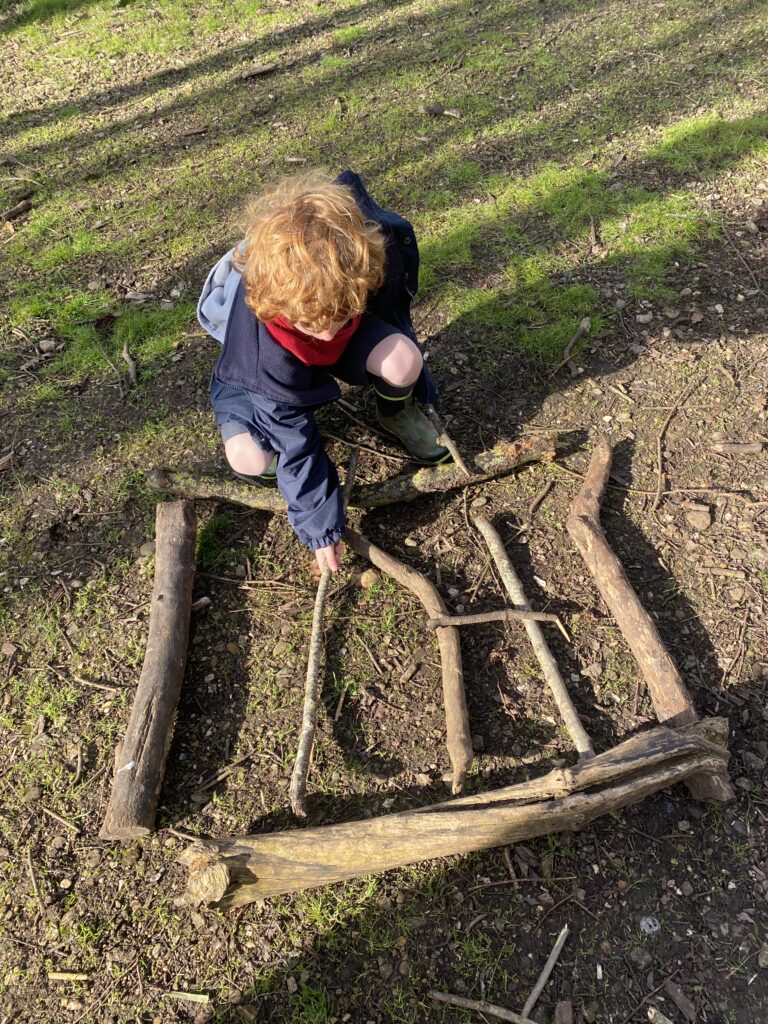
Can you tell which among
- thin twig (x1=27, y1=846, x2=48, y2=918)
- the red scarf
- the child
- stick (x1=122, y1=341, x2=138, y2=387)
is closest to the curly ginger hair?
the child

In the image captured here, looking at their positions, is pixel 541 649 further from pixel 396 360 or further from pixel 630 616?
pixel 396 360

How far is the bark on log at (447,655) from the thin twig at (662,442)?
1282 millimetres

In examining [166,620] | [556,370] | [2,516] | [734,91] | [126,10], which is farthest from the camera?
[126,10]

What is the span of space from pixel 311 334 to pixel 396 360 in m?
0.57

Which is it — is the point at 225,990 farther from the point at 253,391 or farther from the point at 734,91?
the point at 734,91

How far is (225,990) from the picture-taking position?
2.36m

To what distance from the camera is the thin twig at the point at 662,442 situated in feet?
11.3

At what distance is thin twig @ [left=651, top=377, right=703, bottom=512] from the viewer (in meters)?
3.44

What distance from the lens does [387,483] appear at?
3.38m

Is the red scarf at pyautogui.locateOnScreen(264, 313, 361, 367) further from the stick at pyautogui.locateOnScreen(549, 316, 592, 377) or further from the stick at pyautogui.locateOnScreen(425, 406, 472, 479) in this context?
the stick at pyautogui.locateOnScreen(549, 316, 592, 377)

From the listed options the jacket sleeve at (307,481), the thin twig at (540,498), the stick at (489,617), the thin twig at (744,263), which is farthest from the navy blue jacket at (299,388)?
the thin twig at (744,263)

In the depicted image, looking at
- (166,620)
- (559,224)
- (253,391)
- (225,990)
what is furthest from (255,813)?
(559,224)

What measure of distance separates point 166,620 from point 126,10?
817cm

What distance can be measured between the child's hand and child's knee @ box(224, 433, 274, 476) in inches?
19.6
